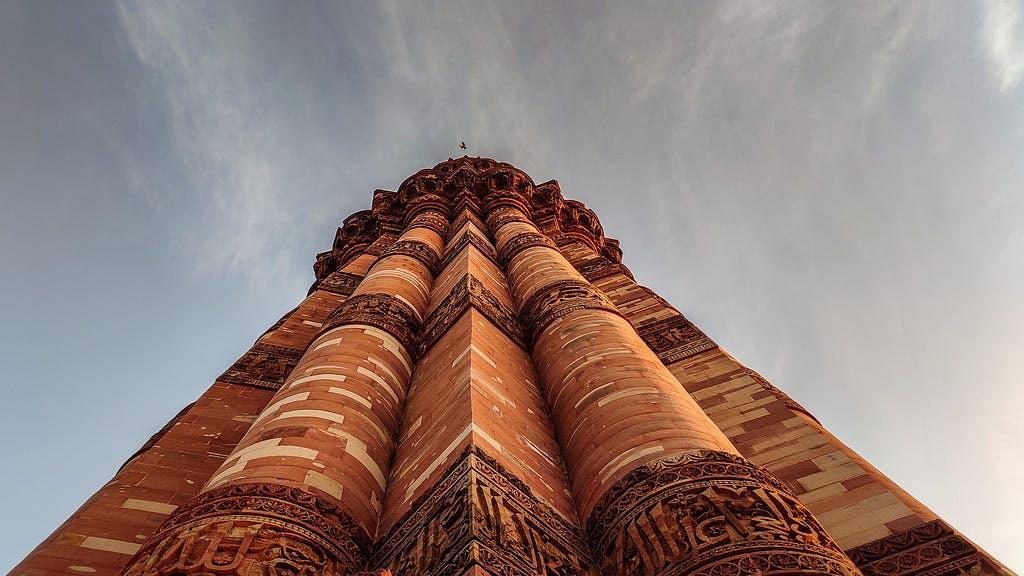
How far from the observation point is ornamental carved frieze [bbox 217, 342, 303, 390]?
8.88m

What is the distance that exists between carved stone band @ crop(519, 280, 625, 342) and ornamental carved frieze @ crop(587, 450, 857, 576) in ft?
11.4

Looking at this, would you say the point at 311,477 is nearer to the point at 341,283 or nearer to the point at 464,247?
the point at 464,247

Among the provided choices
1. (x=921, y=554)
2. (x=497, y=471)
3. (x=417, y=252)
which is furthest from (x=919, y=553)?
(x=417, y=252)

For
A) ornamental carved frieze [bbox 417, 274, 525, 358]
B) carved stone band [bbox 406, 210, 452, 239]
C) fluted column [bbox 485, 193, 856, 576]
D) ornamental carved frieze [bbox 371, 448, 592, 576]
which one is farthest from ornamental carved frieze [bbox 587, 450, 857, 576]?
carved stone band [bbox 406, 210, 452, 239]

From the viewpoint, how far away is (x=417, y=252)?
11.5 metres

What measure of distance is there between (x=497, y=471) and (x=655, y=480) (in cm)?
98

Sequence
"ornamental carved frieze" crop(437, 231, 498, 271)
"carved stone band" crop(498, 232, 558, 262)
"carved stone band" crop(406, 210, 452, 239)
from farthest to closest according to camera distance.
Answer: "carved stone band" crop(406, 210, 452, 239) → "carved stone band" crop(498, 232, 558, 262) → "ornamental carved frieze" crop(437, 231, 498, 271)

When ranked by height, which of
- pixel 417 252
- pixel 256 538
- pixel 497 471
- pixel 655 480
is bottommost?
pixel 256 538

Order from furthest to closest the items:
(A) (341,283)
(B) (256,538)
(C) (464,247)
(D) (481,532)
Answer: (A) (341,283)
(C) (464,247)
(B) (256,538)
(D) (481,532)

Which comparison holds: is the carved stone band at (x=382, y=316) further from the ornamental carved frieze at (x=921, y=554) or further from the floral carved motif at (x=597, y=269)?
the floral carved motif at (x=597, y=269)

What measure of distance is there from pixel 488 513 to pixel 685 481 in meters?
1.19

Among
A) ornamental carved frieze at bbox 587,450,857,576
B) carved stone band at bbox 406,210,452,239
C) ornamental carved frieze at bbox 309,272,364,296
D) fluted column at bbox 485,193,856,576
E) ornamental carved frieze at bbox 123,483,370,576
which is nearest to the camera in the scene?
ornamental carved frieze at bbox 587,450,857,576

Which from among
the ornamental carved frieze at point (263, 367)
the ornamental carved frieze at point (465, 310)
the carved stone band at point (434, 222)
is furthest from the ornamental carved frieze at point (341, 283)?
the ornamental carved frieze at point (465, 310)

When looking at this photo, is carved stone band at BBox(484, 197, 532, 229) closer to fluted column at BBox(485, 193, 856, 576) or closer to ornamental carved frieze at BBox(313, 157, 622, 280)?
ornamental carved frieze at BBox(313, 157, 622, 280)
